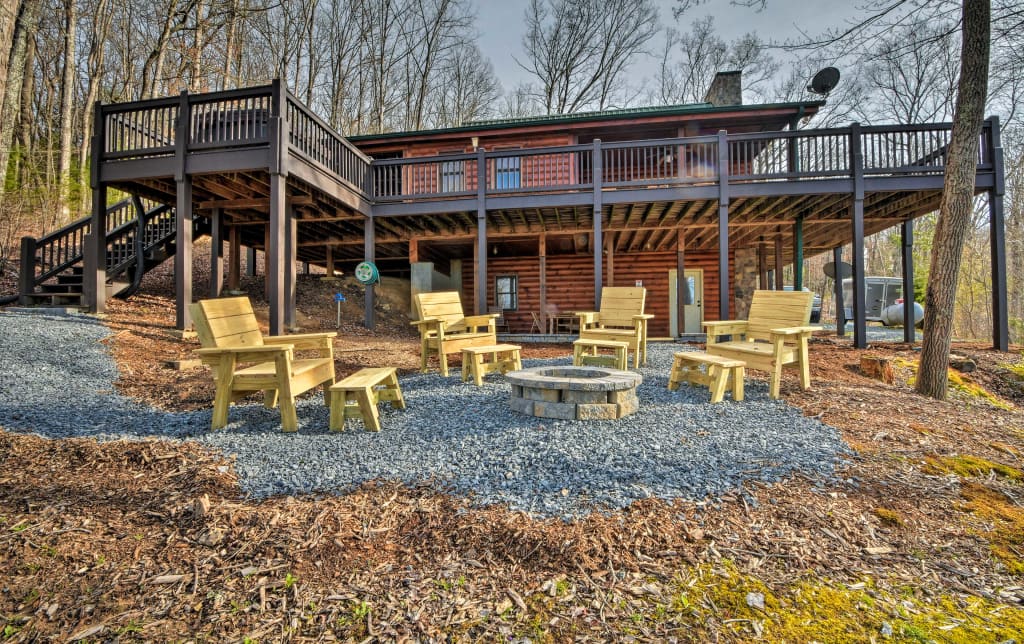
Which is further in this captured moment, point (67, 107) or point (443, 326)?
point (67, 107)

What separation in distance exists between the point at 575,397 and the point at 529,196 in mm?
6246

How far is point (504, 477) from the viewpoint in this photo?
8.02ft

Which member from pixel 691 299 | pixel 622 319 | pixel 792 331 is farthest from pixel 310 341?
pixel 691 299

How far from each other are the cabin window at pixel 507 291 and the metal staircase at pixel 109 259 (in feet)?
26.1

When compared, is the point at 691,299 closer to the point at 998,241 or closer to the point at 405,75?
the point at 998,241

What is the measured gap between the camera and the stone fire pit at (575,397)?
133 inches

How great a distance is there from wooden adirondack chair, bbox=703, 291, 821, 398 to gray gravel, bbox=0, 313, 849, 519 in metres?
0.35

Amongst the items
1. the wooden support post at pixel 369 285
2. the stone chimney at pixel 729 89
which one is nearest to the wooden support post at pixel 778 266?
the stone chimney at pixel 729 89

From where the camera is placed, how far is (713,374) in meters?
4.08

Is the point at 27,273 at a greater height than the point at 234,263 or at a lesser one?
lesser

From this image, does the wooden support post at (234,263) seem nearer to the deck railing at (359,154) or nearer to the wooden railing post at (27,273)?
the deck railing at (359,154)

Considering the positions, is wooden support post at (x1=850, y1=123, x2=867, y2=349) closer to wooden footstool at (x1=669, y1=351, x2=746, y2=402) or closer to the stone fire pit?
wooden footstool at (x1=669, y1=351, x2=746, y2=402)

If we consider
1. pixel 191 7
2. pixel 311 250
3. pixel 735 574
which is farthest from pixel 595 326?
pixel 191 7

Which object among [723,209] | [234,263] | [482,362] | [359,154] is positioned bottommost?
[482,362]
